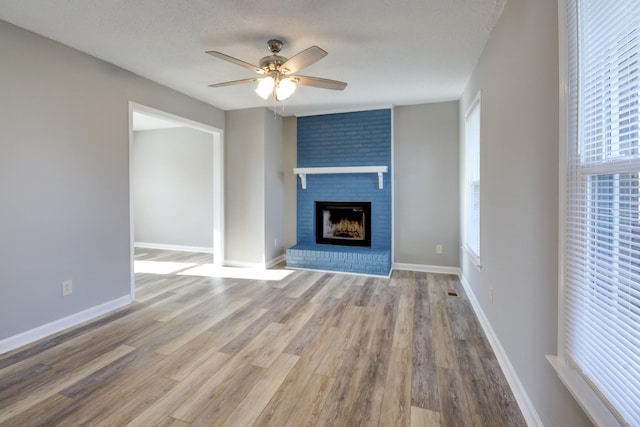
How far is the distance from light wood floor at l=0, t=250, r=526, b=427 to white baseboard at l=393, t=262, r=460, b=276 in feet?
3.71

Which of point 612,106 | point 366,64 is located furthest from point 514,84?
point 366,64

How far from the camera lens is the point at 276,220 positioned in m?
4.96

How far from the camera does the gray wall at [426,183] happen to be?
430 centimetres

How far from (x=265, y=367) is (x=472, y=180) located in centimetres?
286

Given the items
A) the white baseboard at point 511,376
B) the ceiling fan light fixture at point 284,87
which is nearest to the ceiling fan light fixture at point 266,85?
the ceiling fan light fixture at point 284,87

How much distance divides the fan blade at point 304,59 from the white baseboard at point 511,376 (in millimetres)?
2423

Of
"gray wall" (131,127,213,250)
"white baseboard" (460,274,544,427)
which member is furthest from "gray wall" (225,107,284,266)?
"white baseboard" (460,274,544,427)

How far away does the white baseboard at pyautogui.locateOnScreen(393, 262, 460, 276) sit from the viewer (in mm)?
4285

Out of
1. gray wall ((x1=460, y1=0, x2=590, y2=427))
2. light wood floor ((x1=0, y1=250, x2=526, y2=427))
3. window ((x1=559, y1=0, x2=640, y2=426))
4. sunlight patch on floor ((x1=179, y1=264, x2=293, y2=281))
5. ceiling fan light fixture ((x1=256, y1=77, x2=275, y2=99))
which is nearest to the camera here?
window ((x1=559, y1=0, x2=640, y2=426))

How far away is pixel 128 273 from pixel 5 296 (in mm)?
1010

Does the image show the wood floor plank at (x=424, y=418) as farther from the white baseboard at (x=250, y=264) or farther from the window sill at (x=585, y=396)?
the white baseboard at (x=250, y=264)

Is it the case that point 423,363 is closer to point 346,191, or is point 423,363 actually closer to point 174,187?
point 346,191

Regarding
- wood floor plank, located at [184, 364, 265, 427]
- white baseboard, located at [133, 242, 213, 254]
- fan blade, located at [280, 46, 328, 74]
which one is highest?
fan blade, located at [280, 46, 328, 74]

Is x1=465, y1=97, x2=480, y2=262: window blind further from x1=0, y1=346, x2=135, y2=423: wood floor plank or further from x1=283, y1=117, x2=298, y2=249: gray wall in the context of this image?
x1=0, y1=346, x2=135, y2=423: wood floor plank
